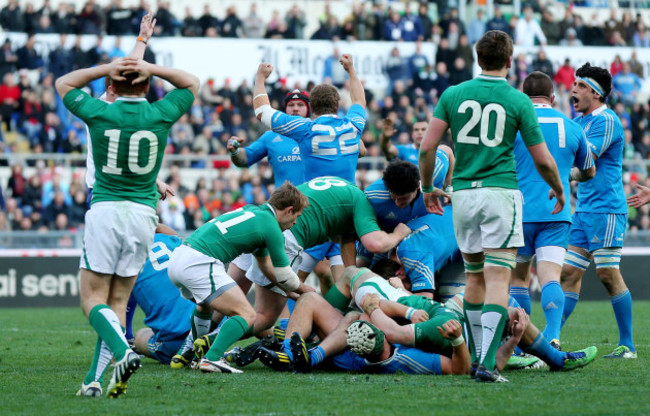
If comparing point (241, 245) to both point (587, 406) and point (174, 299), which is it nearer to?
point (174, 299)

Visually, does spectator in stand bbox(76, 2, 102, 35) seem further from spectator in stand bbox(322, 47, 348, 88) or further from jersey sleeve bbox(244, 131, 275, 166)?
jersey sleeve bbox(244, 131, 275, 166)

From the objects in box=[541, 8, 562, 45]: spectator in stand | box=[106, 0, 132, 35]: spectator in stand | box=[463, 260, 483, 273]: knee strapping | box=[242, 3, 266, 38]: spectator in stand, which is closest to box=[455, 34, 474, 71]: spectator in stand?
box=[541, 8, 562, 45]: spectator in stand

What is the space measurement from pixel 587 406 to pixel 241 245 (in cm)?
308

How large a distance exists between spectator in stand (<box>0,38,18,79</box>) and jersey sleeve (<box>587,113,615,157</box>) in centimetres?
1542

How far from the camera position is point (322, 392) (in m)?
6.70

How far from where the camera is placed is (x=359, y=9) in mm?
A: 25875

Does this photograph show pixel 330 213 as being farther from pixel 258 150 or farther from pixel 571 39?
pixel 571 39

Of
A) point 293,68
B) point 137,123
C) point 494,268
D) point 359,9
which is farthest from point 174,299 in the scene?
point 359,9

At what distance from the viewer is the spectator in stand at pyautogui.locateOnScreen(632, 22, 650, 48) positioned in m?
28.0

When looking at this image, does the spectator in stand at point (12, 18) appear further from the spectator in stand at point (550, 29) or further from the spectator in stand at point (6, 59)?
the spectator in stand at point (550, 29)

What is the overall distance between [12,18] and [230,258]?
1611cm

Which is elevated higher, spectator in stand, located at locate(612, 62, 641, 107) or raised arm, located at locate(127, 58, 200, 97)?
raised arm, located at locate(127, 58, 200, 97)

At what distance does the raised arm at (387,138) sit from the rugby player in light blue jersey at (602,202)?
2176 mm

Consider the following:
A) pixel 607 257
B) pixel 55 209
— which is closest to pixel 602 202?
pixel 607 257
